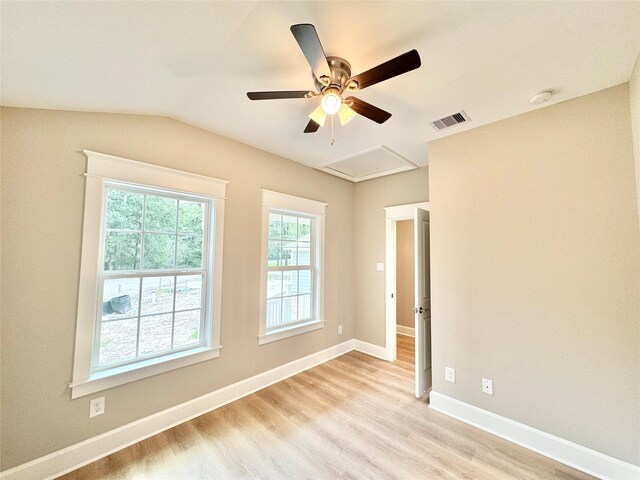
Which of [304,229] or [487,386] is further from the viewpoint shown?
[304,229]

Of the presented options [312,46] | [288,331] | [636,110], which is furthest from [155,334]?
[636,110]

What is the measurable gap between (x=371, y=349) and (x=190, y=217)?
122 inches

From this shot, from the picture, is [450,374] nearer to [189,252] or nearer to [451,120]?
[451,120]

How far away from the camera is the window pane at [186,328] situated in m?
2.35

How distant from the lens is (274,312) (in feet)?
10.3

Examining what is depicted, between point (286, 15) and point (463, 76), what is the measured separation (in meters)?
1.21

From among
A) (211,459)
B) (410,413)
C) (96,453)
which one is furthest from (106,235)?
(410,413)

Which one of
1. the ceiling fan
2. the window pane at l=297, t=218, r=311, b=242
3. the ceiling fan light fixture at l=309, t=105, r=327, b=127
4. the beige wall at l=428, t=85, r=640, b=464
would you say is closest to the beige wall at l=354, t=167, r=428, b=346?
the window pane at l=297, t=218, r=311, b=242

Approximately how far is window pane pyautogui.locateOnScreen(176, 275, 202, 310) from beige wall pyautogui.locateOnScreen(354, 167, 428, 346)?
2.44 metres

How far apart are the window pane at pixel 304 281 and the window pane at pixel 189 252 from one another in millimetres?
1374

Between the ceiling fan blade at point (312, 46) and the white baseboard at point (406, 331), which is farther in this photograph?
the white baseboard at point (406, 331)

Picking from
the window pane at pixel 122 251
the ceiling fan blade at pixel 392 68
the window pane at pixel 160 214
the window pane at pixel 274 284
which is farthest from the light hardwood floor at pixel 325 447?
the ceiling fan blade at pixel 392 68

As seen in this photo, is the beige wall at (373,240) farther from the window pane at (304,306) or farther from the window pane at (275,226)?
the window pane at (275,226)

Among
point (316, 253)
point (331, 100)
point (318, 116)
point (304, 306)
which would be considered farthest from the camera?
point (316, 253)
